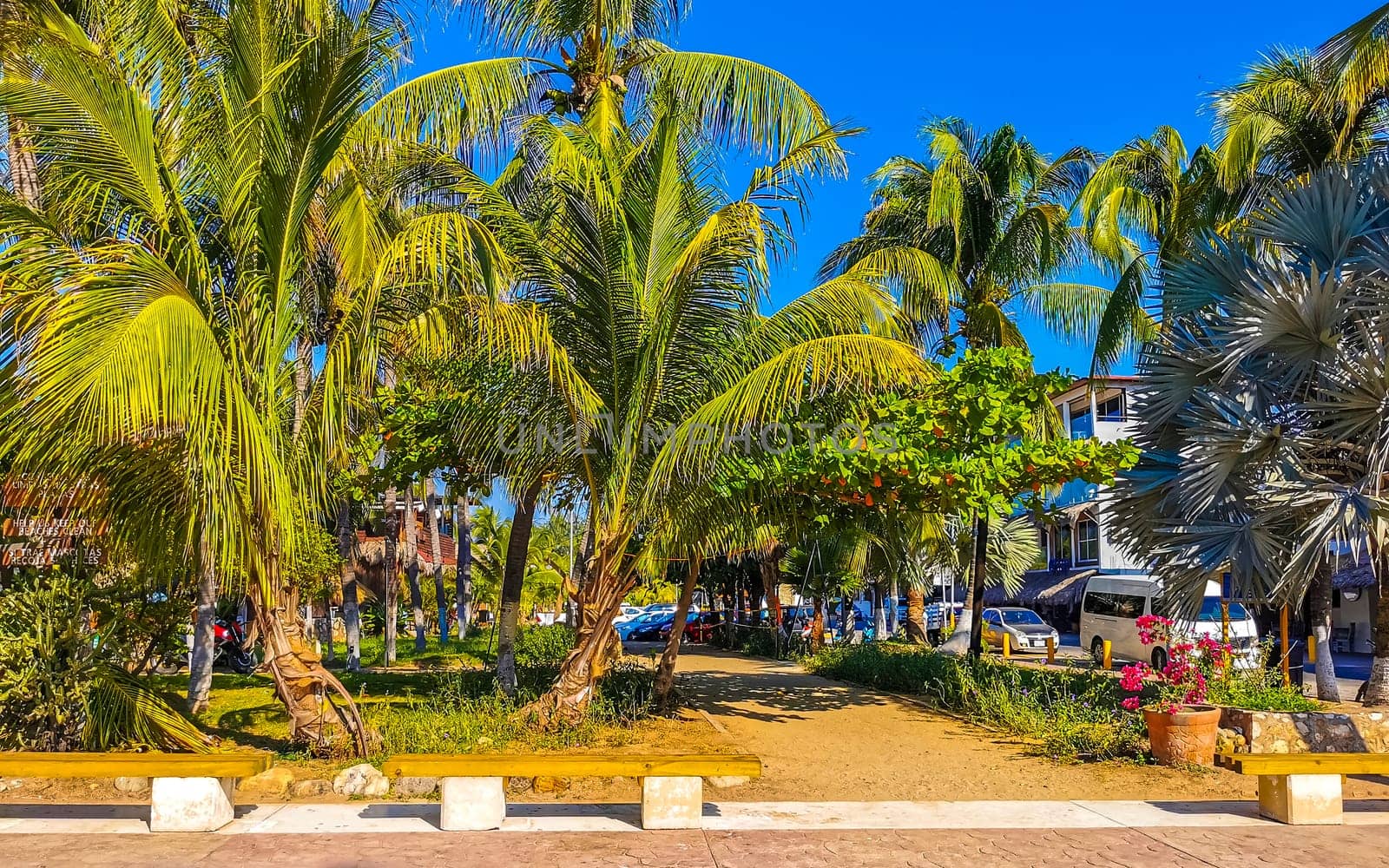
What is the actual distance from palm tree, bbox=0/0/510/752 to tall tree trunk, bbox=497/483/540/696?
3.00 m

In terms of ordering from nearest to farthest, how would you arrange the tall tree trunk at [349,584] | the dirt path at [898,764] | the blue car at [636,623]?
the dirt path at [898,764] < the tall tree trunk at [349,584] < the blue car at [636,623]

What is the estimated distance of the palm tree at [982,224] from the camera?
1678cm

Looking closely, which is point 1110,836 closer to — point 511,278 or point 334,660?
point 511,278

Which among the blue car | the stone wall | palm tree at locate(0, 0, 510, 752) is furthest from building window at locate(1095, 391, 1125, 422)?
palm tree at locate(0, 0, 510, 752)

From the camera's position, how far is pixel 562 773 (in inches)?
276

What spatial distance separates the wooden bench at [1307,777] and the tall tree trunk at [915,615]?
16935 millimetres

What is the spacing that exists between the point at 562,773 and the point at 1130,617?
18941 millimetres

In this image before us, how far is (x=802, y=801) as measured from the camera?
8336 millimetres

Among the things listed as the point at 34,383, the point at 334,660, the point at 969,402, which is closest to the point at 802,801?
the point at 969,402

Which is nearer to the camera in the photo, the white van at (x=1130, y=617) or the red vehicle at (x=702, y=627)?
the white van at (x=1130, y=617)

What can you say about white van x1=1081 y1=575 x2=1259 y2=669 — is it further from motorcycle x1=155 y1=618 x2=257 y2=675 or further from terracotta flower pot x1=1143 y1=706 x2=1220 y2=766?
motorcycle x1=155 y1=618 x2=257 y2=675

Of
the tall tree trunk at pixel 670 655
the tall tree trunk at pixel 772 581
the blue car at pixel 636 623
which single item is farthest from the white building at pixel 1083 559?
the tall tree trunk at pixel 670 655

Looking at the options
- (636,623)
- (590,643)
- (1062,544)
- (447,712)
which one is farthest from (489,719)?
(1062,544)

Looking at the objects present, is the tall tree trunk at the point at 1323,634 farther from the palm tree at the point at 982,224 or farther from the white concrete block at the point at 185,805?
the white concrete block at the point at 185,805
